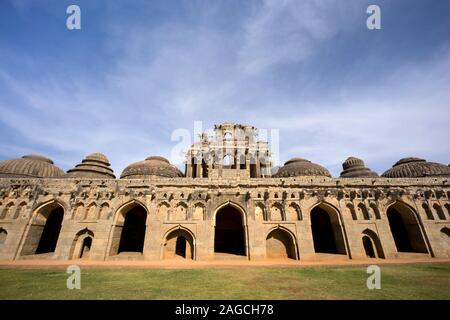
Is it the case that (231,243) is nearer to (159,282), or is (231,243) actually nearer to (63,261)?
(159,282)

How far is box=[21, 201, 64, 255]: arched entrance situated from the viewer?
2000cm

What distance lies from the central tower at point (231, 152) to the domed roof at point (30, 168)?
21407 mm

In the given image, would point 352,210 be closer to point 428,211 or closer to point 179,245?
point 428,211

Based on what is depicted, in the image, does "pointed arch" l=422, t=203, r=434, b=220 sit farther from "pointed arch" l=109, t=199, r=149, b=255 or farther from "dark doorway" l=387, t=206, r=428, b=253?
"pointed arch" l=109, t=199, r=149, b=255

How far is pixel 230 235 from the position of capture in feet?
77.1

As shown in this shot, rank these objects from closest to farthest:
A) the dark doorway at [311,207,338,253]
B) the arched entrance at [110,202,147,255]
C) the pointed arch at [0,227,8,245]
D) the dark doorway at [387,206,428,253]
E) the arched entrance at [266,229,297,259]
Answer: the pointed arch at [0,227,8,245], the arched entrance at [266,229,297,259], the dark doorway at [387,206,428,253], the dark doorway at [311,207,338,253], the arched entrance at [110,202,147,255]

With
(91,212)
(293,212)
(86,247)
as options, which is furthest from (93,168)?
(293,212)

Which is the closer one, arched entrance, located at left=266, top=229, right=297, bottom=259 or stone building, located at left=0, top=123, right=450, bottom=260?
stone building, located at left=0, top=123, right=450, bottom=260

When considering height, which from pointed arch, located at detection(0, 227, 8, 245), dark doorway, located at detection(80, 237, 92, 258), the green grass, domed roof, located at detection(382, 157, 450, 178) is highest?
domed roof, located at detection(382, 157, 450, 178)

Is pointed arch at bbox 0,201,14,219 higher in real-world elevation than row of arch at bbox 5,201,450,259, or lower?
higher

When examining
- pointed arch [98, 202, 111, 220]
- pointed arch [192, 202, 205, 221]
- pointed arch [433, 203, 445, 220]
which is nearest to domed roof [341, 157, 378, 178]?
pointed arch [433, 203, 445, 220]

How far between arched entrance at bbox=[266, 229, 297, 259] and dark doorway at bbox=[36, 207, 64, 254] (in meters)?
24.6

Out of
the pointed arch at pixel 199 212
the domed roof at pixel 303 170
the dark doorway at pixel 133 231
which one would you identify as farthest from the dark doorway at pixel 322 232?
the dark doorway at pixel 133 231
